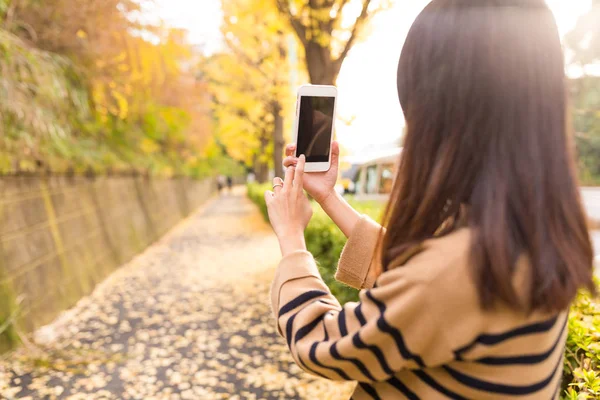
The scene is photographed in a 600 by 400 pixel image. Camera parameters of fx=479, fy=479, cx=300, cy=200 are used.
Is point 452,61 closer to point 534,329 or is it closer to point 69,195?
point 534,329

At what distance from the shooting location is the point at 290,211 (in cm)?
120

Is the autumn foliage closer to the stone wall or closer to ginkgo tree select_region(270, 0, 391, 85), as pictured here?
the stone wall

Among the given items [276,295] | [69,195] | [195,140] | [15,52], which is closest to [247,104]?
[195,140]

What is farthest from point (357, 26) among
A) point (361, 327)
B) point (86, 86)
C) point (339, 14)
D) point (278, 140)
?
point (278, 140)

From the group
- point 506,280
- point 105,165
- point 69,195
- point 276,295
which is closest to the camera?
point 506,280

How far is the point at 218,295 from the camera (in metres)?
6.93

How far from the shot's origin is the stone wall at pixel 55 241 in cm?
469

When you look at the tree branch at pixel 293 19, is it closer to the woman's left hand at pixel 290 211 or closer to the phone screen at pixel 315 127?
the phone screen at pixel 315 127

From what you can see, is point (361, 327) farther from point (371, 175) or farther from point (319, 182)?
point (371, 175)

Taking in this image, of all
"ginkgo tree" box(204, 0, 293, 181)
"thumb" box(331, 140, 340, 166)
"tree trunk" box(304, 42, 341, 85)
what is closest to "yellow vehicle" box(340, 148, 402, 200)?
"ginkgo tree" box(204, 0, 293, 181)

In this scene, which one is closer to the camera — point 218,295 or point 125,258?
point 218,295

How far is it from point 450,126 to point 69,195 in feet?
22.9

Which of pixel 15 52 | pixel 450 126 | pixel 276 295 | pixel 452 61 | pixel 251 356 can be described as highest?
pixel 15 52

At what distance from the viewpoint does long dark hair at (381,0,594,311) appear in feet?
2.73
